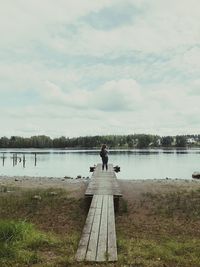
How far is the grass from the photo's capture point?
7.91 m

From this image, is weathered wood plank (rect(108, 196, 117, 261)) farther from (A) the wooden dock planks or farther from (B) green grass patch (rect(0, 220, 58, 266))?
(B) green grass patch (rect(0, 220, 58, 266))

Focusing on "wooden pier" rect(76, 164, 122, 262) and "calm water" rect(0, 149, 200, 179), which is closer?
"wooden pier" rect(76, 164, 122, 262)

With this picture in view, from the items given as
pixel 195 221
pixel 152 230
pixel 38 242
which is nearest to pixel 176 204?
pixel 195 221

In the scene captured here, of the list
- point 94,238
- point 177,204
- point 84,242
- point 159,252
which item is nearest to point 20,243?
point 84,242

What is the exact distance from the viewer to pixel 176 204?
16.3m

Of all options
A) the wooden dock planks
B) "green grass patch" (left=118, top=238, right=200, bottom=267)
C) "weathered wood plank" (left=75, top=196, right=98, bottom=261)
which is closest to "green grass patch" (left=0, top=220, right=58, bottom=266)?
"weathered wood plank" (left=75, top=196, right=98, bottom=261)

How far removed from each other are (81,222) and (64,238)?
11.1 feet

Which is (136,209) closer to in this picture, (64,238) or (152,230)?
(152,230)

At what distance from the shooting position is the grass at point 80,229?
7909 mm

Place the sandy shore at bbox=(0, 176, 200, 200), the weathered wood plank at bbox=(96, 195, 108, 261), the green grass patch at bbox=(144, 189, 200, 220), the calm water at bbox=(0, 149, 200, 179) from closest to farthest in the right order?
the weathered wood plank at bbox=(96, 195, 108, 261) → the green grass patch at bbox=(144, 189, 200, 220) → the sandy shore at bbox=(0, 176, 200, 200) → the calm water at bbox=(0, 149, 200, 179)

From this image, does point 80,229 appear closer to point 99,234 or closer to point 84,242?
point 99,234

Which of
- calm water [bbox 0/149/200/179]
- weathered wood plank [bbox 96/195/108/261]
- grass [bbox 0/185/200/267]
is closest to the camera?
weathered wood plank [bbox 96/195/108/261]

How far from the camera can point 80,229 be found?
12.3 m

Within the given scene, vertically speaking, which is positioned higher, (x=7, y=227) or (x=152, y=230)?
(x=7, y=227)
